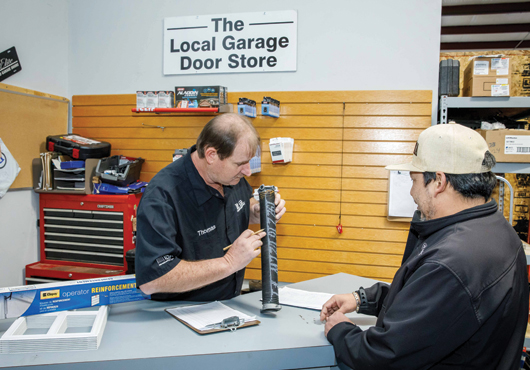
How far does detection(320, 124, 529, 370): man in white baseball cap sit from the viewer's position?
1049 millimetres

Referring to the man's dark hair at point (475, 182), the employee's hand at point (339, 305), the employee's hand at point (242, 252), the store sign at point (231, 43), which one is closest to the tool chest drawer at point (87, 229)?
the store sign at point (231, 43)

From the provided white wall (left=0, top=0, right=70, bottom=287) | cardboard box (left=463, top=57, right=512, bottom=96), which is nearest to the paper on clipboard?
cardboard box (left=463, top=57, right=512, bottom=96)

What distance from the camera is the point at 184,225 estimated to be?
5.79 feet

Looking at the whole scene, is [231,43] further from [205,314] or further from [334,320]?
[334,320]

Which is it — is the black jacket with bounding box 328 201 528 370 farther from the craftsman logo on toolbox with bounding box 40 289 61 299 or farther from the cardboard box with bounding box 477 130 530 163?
the cardboard box with bounding box 477 130 530 163

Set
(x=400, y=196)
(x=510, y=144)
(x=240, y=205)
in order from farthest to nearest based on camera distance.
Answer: (x=400, y=196)
(x=510, y=144)
(x=240, y=205)

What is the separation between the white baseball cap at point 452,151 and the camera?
3.96 feet

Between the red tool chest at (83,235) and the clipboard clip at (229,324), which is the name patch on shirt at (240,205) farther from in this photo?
the red tool chest at (83,235)

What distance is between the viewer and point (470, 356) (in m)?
1.10

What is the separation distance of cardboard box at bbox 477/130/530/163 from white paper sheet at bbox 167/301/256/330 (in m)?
2.24

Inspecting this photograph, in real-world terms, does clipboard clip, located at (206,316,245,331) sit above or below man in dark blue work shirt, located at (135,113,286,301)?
below

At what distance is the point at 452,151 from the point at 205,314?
121cm

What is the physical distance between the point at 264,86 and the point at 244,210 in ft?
6.04

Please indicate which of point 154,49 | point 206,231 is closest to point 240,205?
point 206,231
